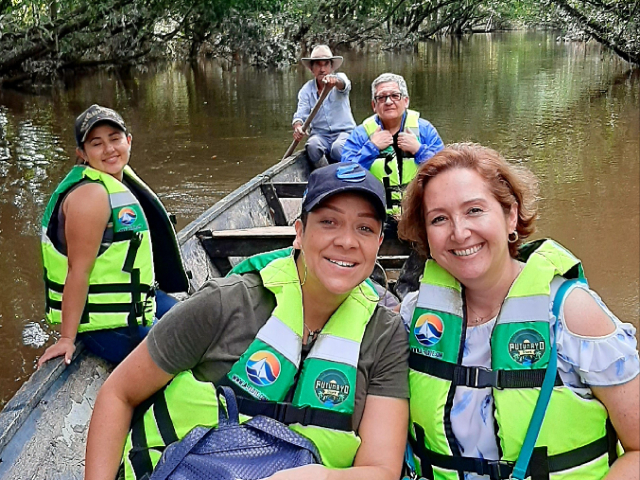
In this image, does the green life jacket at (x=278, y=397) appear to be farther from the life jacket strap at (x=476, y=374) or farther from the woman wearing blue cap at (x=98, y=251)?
the woman wearing blue cap at (x=98, y=251)

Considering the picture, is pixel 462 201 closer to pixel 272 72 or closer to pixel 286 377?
pixel 286 377

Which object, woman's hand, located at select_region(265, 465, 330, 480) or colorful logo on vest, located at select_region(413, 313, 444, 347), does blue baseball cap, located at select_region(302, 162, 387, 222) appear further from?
woman's hand, located at select_region(265, 465, 330, 480)

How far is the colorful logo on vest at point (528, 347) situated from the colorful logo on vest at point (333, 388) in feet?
1.34

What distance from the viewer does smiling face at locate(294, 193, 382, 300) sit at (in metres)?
1.55

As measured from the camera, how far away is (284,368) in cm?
156

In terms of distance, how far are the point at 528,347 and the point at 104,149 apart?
177 centimetres

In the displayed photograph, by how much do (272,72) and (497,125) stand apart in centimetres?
1208

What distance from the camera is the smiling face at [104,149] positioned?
2.50 m

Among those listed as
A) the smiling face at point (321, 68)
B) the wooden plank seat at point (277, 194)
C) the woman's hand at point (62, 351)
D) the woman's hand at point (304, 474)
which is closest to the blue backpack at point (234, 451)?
the woman's hand at point (304, 474)

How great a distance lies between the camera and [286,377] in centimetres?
156

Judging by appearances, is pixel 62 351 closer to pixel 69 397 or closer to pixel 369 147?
pixel 69 397

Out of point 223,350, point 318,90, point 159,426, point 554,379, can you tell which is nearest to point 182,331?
point 223,350

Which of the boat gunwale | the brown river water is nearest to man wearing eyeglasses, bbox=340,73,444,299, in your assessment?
the boat gunwale

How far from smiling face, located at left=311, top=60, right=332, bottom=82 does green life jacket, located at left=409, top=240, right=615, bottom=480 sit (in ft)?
17.1
